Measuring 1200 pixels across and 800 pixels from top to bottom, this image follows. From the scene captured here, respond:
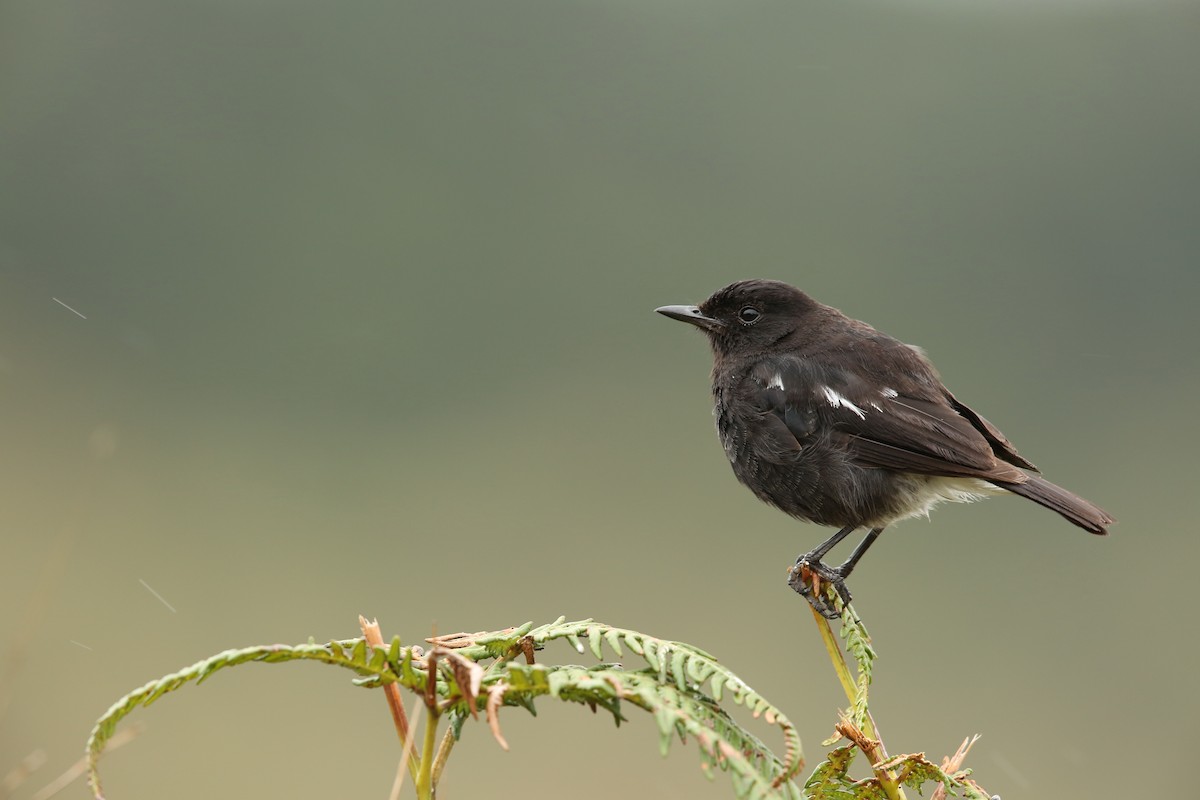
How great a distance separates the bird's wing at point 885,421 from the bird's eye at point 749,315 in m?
0.46

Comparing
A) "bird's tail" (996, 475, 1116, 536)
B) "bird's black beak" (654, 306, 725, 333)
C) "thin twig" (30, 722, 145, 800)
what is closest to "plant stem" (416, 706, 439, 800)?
"thin twig" (30, 722, 145, 800)

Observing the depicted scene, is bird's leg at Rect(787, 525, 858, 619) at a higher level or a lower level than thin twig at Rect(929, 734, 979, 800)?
lower

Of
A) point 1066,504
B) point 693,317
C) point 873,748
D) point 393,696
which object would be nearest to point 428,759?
point 393,696

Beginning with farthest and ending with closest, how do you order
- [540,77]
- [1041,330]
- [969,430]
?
1. [540,77]
2. [1041,330]
3. [969,430]

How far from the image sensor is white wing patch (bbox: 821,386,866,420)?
195 inches

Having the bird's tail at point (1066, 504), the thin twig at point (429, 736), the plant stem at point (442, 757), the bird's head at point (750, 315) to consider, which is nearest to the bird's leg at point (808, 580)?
the bird's tail at point (1066, 504)

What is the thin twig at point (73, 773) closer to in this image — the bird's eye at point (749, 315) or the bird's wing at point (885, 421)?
the bird's wing at point (885, 421)

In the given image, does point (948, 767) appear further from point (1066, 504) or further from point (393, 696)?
point (1066, 504)

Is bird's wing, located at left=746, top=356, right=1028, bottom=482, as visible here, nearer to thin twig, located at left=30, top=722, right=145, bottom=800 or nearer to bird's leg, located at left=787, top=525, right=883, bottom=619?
bird's leg, located at left=787, top=525, right=883, bottom=619

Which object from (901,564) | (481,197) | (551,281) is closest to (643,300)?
(551,281)

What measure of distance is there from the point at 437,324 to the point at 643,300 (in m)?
6.89

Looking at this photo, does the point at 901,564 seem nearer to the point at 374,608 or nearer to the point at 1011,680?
the point at 1011,680

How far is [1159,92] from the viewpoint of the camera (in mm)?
47844

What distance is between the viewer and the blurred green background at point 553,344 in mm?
19984
